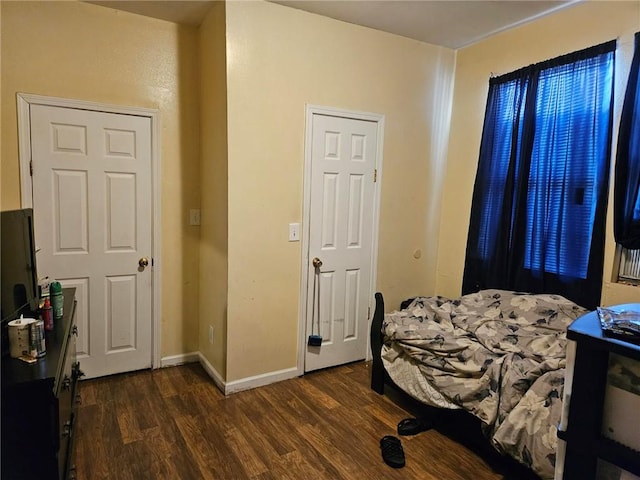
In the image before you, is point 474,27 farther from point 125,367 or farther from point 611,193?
point 125,367

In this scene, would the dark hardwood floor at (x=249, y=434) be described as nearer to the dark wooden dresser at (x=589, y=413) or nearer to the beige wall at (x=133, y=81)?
→ the beige wall at (x=133, y=81)

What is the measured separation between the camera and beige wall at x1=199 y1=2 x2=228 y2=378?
Result: 8.98ft

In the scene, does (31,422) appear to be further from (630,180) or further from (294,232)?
(630,180)

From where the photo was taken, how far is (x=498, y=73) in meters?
3.21

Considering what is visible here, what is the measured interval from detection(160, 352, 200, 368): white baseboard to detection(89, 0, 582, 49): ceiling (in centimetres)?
263

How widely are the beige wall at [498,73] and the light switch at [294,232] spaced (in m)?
1.48

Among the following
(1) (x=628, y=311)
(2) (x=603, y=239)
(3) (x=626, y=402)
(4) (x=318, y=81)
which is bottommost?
(3) (x=626, y=402)

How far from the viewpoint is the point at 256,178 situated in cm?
279

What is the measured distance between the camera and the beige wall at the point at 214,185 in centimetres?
274

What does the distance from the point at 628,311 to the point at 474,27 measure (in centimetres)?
257

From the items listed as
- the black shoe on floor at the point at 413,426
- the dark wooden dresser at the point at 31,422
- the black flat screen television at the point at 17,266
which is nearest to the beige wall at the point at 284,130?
the black shoe on floor at the point at 413,426

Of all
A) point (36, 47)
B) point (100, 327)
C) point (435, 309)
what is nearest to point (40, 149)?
point (36, 47)

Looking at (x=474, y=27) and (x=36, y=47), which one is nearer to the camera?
(x=36, y=47)

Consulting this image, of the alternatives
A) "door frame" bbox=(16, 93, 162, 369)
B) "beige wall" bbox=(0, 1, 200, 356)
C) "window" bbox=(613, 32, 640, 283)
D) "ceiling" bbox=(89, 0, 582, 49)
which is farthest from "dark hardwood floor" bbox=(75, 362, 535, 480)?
"ceiling" bbox=(89, 0, 582, 49)
